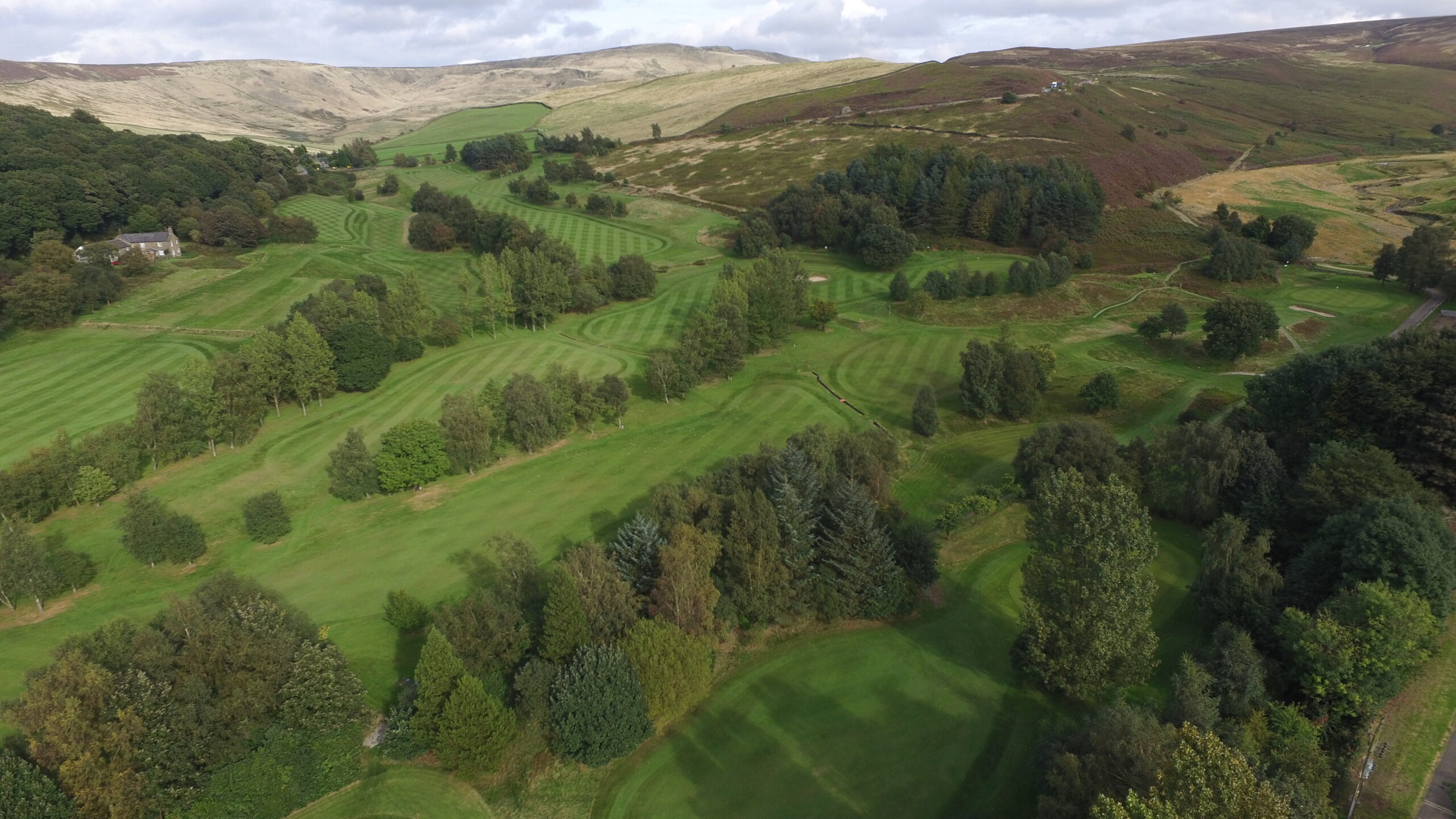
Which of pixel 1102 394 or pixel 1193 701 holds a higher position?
pixel 1193 701

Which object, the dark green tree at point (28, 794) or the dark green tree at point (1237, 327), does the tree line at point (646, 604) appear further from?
the dark green tree at point (1237, 327)

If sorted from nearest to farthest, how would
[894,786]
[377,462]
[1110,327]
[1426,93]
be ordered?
[894,786]
[377,462]
[1110,327]
[1426,93]

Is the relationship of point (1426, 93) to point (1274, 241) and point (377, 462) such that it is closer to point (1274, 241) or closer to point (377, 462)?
point (1274, 241)

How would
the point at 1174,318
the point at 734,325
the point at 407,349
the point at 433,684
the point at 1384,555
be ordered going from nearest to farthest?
the point at 433,684, the point at 1384,555, the point at 1174,318, the point at 734,325, the point at 407,349

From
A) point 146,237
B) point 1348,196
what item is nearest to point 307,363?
point 146,237

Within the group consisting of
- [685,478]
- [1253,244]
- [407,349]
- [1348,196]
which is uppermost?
[1348,196]

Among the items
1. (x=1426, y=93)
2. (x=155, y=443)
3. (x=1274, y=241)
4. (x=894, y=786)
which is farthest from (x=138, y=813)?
(x=1426, y=93)

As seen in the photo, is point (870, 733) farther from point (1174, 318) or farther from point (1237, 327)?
point (1174, 318)
